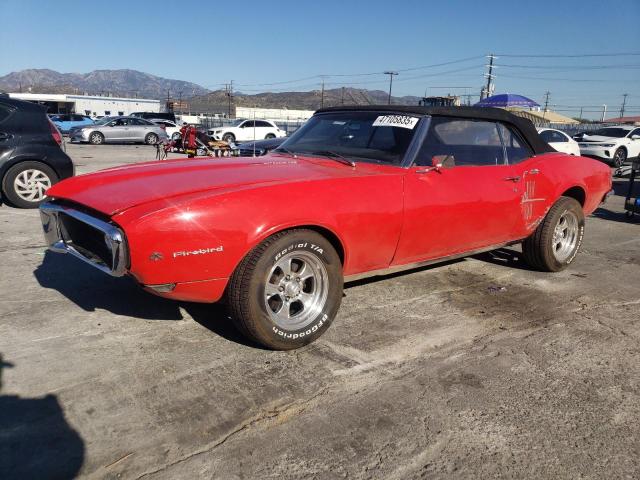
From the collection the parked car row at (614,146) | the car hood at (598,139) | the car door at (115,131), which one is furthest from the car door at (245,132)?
the car hood at (598,139)

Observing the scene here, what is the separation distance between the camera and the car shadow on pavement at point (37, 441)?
2092mm

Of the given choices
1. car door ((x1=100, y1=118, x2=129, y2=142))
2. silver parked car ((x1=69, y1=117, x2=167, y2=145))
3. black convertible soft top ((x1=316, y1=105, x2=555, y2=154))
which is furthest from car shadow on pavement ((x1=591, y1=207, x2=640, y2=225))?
car door ((x1=100, y1=118, x2=129, y2=142))

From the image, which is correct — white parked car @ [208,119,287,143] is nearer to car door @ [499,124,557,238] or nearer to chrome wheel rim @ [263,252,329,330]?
car door @ [499,124,557,238]

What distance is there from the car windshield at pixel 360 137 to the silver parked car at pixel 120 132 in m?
23.3

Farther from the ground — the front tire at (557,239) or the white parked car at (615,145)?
the white parked car at (615,145)

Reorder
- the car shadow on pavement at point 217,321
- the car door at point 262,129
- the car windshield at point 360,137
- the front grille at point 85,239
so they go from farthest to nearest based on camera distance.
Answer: the car door at point 262,129 → the car windshield at point 360,137 → the car shadow on pavement at point 217,321 → the front grille at point 85,239

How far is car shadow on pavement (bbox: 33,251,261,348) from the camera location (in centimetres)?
363


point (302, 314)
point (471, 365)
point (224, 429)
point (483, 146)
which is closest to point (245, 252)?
point (302, 314)

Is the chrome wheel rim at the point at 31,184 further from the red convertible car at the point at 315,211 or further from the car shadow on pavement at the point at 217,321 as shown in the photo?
the car shadow on pavement at the point at 217,321

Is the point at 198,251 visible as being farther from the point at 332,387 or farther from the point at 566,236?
the point at 566,236

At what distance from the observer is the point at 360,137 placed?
13.7 ft

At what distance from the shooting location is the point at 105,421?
2.43 metres

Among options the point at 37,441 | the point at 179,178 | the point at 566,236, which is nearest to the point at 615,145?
the point at 566,236

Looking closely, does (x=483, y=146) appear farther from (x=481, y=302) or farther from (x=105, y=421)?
(x=105, y=421)
